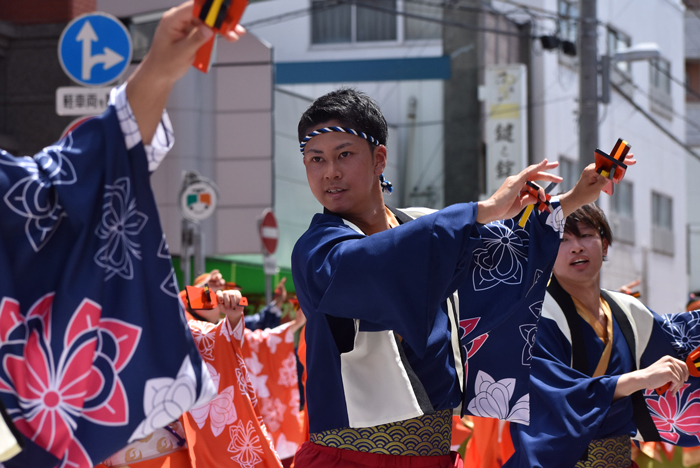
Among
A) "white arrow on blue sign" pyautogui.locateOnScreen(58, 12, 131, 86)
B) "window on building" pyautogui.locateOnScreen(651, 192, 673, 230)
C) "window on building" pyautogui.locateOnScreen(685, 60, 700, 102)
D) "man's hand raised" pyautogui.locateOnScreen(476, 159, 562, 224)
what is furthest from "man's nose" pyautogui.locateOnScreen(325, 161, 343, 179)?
"window on building" pyautogui.locateOnScreen(685, 60, 700, 102)

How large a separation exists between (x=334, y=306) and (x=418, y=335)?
8.9 inches

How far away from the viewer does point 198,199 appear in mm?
9273

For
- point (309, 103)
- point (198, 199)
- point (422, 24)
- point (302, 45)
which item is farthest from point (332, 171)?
point (302, 45)

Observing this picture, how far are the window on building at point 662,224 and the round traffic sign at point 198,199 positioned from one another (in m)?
15.8

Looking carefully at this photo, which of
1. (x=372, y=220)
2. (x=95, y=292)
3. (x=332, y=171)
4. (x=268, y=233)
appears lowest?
(x=268, y=233)

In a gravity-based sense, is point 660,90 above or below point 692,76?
below

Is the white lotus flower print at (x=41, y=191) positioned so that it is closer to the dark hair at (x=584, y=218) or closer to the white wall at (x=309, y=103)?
the dark hair at (x=584, y=218)

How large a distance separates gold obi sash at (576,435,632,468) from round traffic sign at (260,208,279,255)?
757 cm

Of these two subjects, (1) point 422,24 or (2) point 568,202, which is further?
(1) point 422,24

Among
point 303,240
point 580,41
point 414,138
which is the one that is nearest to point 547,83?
point 414,138

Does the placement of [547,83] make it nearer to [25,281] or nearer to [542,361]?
[542,361]

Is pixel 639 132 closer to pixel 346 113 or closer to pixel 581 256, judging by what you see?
pixel 581 256

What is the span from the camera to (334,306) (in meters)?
2.21

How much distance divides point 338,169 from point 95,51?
4328 mm
